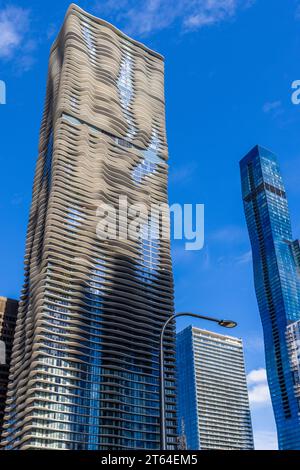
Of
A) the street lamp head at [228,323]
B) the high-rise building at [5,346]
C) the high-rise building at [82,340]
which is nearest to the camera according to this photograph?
the street lamp head at [228,323]

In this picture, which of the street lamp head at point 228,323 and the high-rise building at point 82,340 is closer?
the street lamp head at point 228,323

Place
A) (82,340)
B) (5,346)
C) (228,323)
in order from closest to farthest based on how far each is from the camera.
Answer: (228,323) < (82,340) < (5,346)

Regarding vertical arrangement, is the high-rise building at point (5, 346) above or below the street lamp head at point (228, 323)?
above

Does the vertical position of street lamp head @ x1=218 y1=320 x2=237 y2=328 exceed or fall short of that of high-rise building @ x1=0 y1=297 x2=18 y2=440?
it falls short

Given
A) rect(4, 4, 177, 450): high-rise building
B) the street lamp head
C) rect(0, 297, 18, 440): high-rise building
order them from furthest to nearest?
rect(0, 297, 18, 440): high-rise building → rect(4, 4, 177, 450): high-rise building → the street lamp head

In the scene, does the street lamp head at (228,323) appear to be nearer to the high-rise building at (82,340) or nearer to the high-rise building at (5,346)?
the high-rise building at (82,340)

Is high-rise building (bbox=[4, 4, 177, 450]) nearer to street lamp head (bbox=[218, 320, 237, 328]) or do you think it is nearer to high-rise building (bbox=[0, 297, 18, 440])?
high-rise building (bbox=[0, 297, 18, 440])

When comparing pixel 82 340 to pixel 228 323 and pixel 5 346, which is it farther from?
pixel 228 323

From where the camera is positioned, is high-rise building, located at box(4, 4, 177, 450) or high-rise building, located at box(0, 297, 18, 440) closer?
high-rise building, located at box(4, 4, 177, 450)

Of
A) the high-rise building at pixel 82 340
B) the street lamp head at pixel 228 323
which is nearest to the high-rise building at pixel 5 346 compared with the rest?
the high-rise building at pixel 82 340

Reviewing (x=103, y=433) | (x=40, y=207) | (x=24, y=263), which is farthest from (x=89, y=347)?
(x=40, y=207)

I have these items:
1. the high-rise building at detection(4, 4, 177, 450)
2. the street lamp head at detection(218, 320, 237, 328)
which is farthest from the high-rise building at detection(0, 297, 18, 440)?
the street lamp head at detection(218, 320, 237, 328)

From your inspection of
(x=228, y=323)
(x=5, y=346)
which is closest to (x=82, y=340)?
(x=5, y=346)
